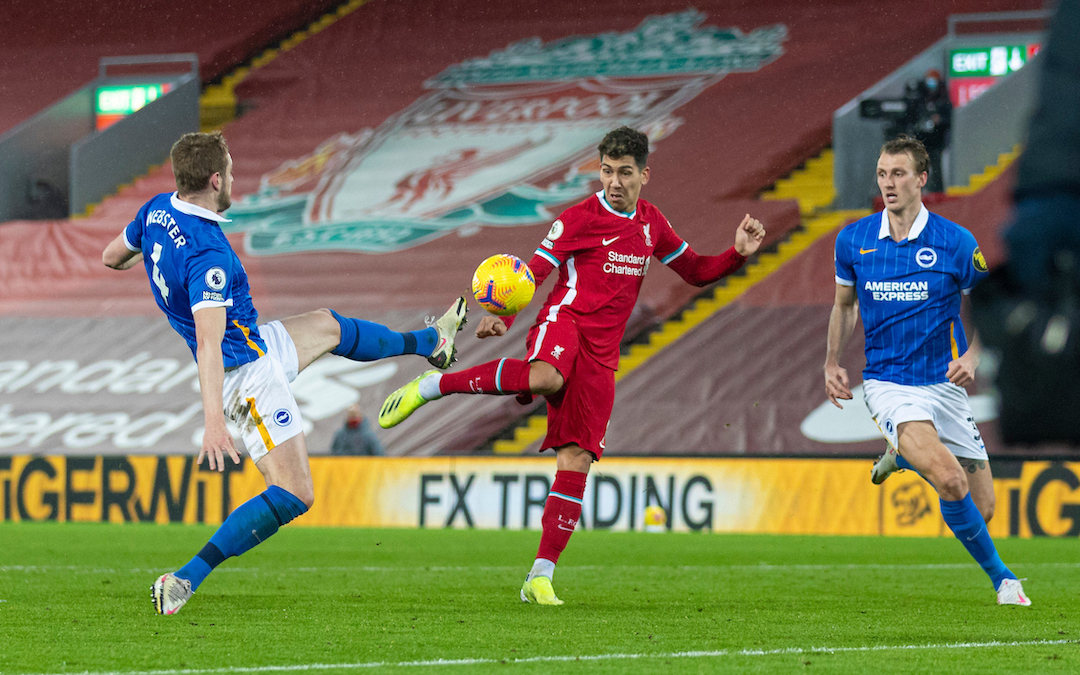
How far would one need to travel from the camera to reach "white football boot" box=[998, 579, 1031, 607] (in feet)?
18.5

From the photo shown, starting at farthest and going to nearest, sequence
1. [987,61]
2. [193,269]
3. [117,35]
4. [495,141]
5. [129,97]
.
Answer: [117,35] → [129,97] → [495,141] → [987,61] → [193,269]

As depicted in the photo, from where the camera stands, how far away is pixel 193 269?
488 cm

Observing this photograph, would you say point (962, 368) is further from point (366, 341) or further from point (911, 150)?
point (366, 341)

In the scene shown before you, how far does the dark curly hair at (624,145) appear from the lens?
19.4ft

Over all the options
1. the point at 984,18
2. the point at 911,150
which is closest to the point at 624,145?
the point at 911,150

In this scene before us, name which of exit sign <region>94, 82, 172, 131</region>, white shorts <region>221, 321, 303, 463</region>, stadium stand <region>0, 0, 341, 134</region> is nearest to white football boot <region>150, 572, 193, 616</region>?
white shorts <region>221, 321, 303, 463</region>

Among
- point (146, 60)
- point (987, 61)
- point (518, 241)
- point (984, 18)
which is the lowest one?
point (518, 241)

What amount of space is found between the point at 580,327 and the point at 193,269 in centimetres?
186

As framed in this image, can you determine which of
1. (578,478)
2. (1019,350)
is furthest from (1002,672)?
(1019,350)

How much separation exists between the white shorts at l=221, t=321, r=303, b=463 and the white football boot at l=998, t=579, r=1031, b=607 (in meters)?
3.02

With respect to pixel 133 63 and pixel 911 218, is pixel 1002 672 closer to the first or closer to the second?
pixel 911 218

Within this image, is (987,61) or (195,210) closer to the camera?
(195,210)

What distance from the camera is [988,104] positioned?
1725cm

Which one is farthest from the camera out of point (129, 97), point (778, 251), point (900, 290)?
point (129, 97)
